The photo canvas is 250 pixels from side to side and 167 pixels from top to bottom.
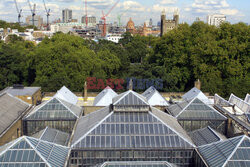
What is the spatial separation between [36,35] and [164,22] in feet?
291

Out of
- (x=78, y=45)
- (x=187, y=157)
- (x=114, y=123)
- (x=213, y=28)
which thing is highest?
(x=213, y=28)

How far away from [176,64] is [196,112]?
29618 mm

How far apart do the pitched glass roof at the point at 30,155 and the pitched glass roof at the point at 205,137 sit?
12.8 meters

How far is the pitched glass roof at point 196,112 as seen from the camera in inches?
1165

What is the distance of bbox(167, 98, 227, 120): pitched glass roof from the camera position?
29.6 meters

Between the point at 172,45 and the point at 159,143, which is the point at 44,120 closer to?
the point at 159,143

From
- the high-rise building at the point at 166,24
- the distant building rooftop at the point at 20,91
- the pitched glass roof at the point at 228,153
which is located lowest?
the pitched glass roof at the point at 228,153

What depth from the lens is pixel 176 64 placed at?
58.5 meters

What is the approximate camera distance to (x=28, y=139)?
20.1 meters

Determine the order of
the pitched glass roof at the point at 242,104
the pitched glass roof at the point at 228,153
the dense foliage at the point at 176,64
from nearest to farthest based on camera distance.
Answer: the pitched glass roof at the point at 228,153 < the pitched glass roof at the point at 242,104 < the dense foliage at the point at 176,64

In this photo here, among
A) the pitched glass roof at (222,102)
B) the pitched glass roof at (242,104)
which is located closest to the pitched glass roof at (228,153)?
the pitched glass roof at (242,104)

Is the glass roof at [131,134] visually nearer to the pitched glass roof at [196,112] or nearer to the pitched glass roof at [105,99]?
the pitched glass roof at [196,112]

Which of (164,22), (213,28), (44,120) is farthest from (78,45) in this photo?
(164,22)

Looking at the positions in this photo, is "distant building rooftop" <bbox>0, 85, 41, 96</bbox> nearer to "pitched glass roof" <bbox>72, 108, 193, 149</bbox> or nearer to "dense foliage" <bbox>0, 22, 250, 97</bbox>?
"dense foliage" <bbox>0, 22, 250, 97</bbox>
